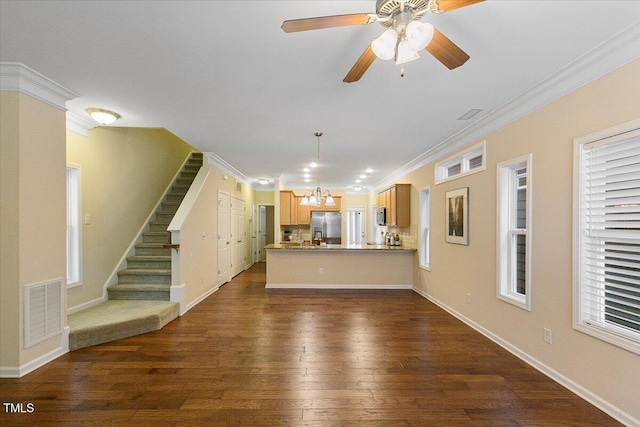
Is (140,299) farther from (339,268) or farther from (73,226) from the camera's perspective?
(339,268)

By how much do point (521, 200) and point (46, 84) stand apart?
480 centimetres

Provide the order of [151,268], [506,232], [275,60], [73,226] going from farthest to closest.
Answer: [151,268] → [73,226] → [506,232] → [275,60]

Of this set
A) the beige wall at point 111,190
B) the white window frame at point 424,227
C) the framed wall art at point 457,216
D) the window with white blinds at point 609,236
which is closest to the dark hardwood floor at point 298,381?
the window with white blinds at point 609,236

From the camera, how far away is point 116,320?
3648mm

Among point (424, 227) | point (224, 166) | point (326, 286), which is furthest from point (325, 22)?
point (326, 286)

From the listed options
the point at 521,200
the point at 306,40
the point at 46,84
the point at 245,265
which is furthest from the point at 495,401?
the point at 245,265

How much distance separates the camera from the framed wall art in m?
4.20

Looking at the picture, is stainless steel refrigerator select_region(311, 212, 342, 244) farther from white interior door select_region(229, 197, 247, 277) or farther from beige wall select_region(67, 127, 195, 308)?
beige wall select_region(67, 127, 195, 308)

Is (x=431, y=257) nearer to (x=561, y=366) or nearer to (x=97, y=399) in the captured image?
(x=561, y=366)

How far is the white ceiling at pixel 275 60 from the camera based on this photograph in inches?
74.6

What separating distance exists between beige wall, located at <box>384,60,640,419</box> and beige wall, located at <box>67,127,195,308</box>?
5.16 m

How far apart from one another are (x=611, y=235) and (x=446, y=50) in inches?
72.4

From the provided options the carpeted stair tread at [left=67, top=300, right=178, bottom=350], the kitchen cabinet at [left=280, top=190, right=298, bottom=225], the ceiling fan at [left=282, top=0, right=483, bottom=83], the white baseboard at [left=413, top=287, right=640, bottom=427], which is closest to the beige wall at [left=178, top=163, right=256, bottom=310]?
the carpeted stair tread at [left=67, top=300, right=178, bottom=350]

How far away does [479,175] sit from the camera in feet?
12.8
